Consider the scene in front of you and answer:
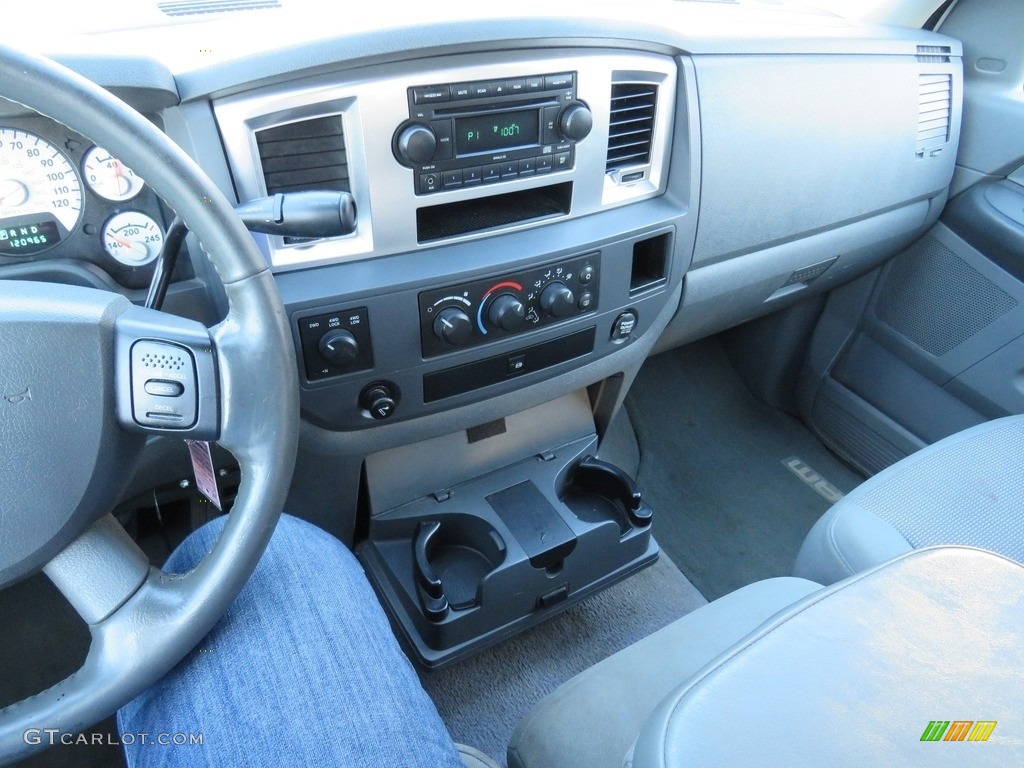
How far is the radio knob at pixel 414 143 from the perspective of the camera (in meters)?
0.88

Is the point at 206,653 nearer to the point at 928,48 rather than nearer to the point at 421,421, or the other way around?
the point at 421,421

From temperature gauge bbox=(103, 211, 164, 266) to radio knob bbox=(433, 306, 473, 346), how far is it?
0.35 m

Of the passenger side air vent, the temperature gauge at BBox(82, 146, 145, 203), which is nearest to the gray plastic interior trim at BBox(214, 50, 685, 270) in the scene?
the temperature gauge at BBox(82, 146, 145, 203)

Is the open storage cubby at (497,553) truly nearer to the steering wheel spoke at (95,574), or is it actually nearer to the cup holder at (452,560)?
the cup holder at (452,560)

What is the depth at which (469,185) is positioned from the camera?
3.21ft

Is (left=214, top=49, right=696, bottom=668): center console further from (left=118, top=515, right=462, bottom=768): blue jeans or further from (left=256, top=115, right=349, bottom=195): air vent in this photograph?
(left=118, top=515, right=462, bottom=768): blue jeans

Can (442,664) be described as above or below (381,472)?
below

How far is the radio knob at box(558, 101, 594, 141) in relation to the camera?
39.0 inches

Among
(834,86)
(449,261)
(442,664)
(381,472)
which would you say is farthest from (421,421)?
(834,86)

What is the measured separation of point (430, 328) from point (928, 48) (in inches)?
49.7

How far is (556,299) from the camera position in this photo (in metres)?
1.08

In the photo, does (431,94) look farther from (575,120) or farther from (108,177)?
(108,177)

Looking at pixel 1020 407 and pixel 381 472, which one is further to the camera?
pixel 1020 407

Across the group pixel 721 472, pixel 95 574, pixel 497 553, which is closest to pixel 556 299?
pixel 497 553
